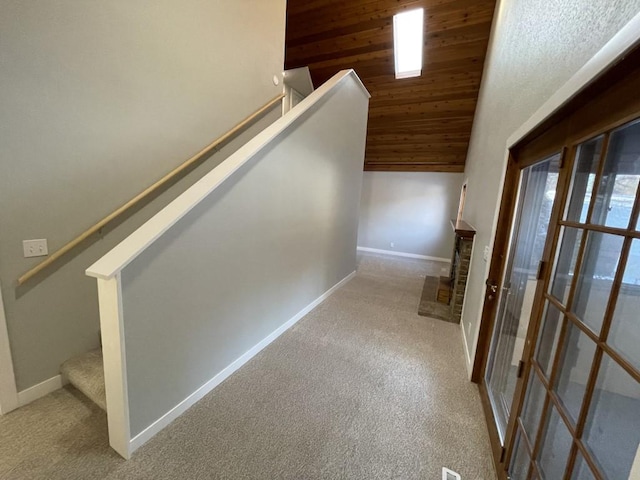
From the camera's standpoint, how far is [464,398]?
1.94m

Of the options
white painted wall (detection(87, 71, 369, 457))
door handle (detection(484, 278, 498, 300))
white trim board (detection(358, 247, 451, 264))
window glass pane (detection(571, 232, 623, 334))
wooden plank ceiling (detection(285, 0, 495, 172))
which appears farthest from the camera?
white trim board (detection(358, 247, 451, 264))

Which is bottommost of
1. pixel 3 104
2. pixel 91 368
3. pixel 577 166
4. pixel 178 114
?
pixel 91 368

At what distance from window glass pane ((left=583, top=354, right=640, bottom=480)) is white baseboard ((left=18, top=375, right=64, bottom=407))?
112 inches

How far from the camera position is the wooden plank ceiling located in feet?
11.9

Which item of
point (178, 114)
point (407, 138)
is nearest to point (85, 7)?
point (178, 114)

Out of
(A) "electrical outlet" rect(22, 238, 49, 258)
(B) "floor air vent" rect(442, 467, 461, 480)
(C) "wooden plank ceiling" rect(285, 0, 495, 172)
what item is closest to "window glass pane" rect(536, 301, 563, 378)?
(B) "floor air vent" rect(442, 467, 461, 480)

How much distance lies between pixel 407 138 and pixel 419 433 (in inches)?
216

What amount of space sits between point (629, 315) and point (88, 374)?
8.58ft

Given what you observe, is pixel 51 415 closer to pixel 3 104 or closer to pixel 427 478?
pixel 3 104

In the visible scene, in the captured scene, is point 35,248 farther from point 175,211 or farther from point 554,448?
point 554,448

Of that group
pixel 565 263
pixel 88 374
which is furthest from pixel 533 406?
pixel 88 374

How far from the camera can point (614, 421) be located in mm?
724

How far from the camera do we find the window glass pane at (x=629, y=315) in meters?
0.67

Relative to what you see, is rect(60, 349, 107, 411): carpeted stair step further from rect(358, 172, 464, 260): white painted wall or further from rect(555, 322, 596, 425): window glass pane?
rect(358, 172, 464, 260): white painted wall
